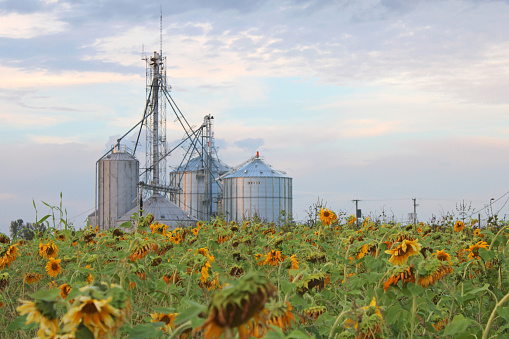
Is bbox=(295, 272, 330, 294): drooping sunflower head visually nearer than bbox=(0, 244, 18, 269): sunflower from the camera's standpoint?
Yes

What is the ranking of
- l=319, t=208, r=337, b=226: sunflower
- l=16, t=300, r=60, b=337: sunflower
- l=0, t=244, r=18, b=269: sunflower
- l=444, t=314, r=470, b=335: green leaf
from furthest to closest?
l=319, t=208, r=337, b=226: sunflower → l=0, t=244, r=18, b=269: sunflower → l=444, t=314, r=470, b=335: green leaf → l=16, t=300, r=60, b=337: sunflower

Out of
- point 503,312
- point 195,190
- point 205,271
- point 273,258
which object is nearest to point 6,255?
point 205,271

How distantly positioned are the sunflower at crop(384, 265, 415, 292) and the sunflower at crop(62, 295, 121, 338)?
1493mm

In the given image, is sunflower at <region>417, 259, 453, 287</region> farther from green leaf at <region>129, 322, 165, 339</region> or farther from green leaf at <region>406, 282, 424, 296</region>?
green leaf at <region>129, 322, 165, 339</region>

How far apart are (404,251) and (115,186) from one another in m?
25.8

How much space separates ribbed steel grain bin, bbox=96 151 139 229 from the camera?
26.8m

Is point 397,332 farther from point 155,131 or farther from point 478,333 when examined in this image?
point 155,131

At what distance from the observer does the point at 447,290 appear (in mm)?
3600

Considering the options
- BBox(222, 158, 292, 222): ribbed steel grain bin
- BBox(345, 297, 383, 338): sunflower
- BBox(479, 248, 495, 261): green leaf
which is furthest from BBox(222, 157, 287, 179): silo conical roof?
BBox(345, 297, 383, 338): sunflower

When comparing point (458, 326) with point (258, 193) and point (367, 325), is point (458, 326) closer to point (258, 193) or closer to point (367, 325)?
point (367, 325)

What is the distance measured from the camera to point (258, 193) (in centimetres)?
2981

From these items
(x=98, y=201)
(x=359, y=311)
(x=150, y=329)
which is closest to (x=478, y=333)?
(x=359, y=311)

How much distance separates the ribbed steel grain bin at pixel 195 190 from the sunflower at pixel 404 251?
29.9 meters

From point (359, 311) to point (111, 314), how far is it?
1080mm
